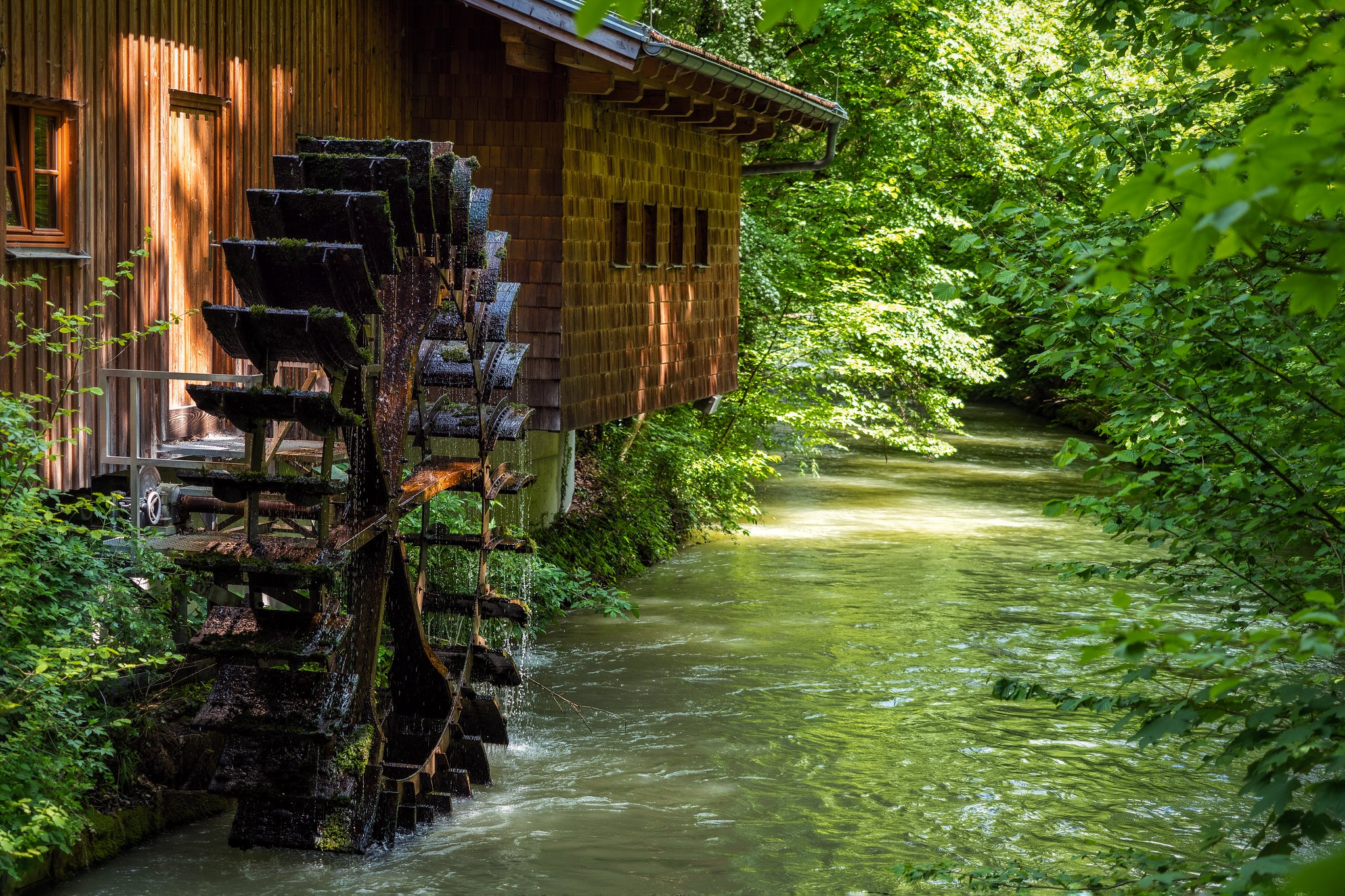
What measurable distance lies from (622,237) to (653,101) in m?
1.38

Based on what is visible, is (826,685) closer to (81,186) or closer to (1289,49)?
(81,186)

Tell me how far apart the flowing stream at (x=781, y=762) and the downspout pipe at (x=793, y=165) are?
5.00m

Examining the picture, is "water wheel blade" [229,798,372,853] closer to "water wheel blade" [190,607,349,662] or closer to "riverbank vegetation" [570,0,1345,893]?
"water wheel blade" [190,607,349,662]

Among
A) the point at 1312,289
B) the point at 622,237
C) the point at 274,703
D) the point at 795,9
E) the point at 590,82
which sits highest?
the point at 590,82

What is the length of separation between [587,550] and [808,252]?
734 centimetres

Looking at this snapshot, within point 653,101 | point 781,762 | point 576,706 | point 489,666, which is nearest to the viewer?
point 781,762

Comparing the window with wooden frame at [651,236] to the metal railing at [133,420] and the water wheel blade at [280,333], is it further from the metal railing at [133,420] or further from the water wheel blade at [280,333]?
the water wheel blade at [280,333]

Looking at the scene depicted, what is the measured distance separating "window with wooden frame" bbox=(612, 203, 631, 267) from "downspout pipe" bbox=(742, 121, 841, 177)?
400cm

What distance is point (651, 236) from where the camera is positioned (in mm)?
14422

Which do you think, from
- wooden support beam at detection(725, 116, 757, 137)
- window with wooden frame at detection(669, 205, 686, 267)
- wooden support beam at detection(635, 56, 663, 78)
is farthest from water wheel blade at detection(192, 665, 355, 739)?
wooden support beam at detection(725, 116, 757, 137)

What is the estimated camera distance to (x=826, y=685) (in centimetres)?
1126

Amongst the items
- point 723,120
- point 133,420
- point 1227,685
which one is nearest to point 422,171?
point 133,420

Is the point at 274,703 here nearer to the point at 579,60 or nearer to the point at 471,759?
the point at 471,759

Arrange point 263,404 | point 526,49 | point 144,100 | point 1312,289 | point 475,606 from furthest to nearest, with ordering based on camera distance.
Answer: point 526,49 < point 475,606 < point 144,100 < point 263,404 < point 1312,289
